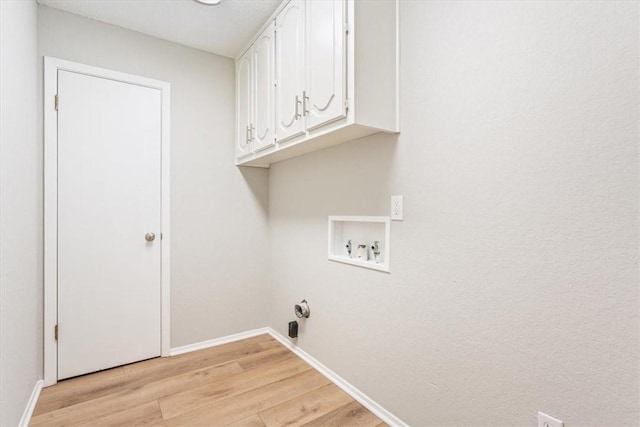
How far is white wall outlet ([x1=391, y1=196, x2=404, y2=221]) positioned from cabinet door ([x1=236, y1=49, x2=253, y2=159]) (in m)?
1.33

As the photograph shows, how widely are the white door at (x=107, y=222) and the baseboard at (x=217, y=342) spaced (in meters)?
0.17

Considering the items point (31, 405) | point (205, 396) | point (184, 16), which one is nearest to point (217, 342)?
point (205, 396)

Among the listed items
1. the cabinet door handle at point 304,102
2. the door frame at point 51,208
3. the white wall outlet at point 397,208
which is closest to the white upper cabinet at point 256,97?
the cabinet door handle at point 304,102

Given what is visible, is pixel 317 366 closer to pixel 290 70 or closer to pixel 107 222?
pixel 107 222

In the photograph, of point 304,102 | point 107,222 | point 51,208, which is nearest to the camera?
point 304,102

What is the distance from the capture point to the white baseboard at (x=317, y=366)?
1671 mm

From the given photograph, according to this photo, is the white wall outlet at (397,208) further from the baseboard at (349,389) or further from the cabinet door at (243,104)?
the cabinet door at (243,104)

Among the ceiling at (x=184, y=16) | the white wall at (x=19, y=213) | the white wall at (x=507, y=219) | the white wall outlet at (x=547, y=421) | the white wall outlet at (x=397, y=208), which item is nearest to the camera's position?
the white wall at (x=507, y=219)

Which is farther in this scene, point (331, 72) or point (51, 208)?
point (51, 208)

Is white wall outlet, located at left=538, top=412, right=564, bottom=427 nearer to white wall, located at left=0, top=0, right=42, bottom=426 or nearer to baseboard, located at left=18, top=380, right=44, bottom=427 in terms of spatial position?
white wall, located at left=0, top=0, right=42, bottom=426

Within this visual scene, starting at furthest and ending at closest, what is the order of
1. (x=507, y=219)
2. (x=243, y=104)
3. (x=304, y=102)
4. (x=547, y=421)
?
1. (x=243, y=104)
2. (x=304, y=102)
3. (x=507, y=219)
4. (x=547, y=421)

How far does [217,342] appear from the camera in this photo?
8.67ft

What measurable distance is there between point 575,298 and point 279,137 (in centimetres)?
167

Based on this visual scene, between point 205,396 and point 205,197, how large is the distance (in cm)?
144
